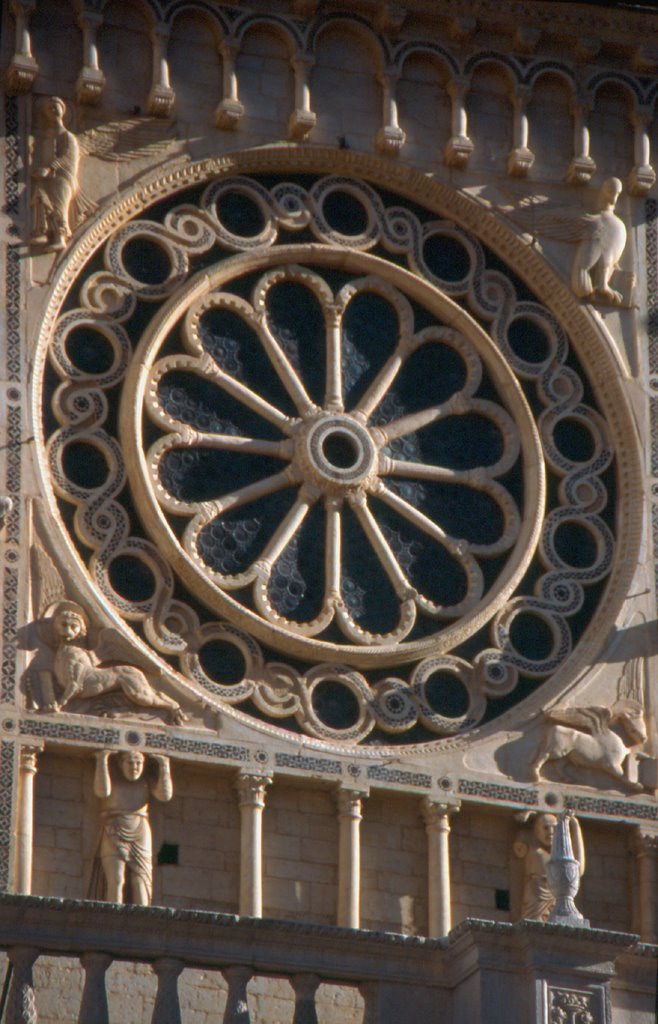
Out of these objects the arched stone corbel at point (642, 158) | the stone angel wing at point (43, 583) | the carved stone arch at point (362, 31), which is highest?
the carved stone arch at point (362, 31)

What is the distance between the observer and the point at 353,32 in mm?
21234

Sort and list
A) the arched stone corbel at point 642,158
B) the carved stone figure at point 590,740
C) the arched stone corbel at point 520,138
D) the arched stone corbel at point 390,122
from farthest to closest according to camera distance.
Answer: the arched stone corbel at point 642,158
the arched stone corbel at point 520,138
the arched stone corbel at point 390,122
the carved stone figure at point 590,740

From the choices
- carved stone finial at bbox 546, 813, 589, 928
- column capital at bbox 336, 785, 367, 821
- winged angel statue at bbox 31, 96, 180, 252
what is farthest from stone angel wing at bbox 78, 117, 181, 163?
carved stone finial at bbox 546, 813, 589, 928

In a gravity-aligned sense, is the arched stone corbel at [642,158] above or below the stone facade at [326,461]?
above

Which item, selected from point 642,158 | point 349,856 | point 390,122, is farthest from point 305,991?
point 642,158

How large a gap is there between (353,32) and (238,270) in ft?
6.65

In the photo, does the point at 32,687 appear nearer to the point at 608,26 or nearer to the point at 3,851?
the point at 3,851

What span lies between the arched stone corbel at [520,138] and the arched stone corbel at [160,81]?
7.85 feet

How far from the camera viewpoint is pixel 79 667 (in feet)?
61.8

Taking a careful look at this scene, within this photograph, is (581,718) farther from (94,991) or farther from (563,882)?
(94,991)

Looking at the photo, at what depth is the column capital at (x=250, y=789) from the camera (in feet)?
61.9

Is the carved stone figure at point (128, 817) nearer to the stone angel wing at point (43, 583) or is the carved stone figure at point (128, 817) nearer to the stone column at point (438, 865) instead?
the stone angel wing at point (43, 583)

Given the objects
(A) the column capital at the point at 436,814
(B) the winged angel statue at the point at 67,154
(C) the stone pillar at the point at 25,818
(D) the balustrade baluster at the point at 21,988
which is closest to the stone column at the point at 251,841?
(A) the column capital at the point at 436,814

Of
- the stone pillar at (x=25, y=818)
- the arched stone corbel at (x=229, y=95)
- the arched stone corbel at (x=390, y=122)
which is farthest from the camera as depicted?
the arched stone corbel at (x=390, y=122)
